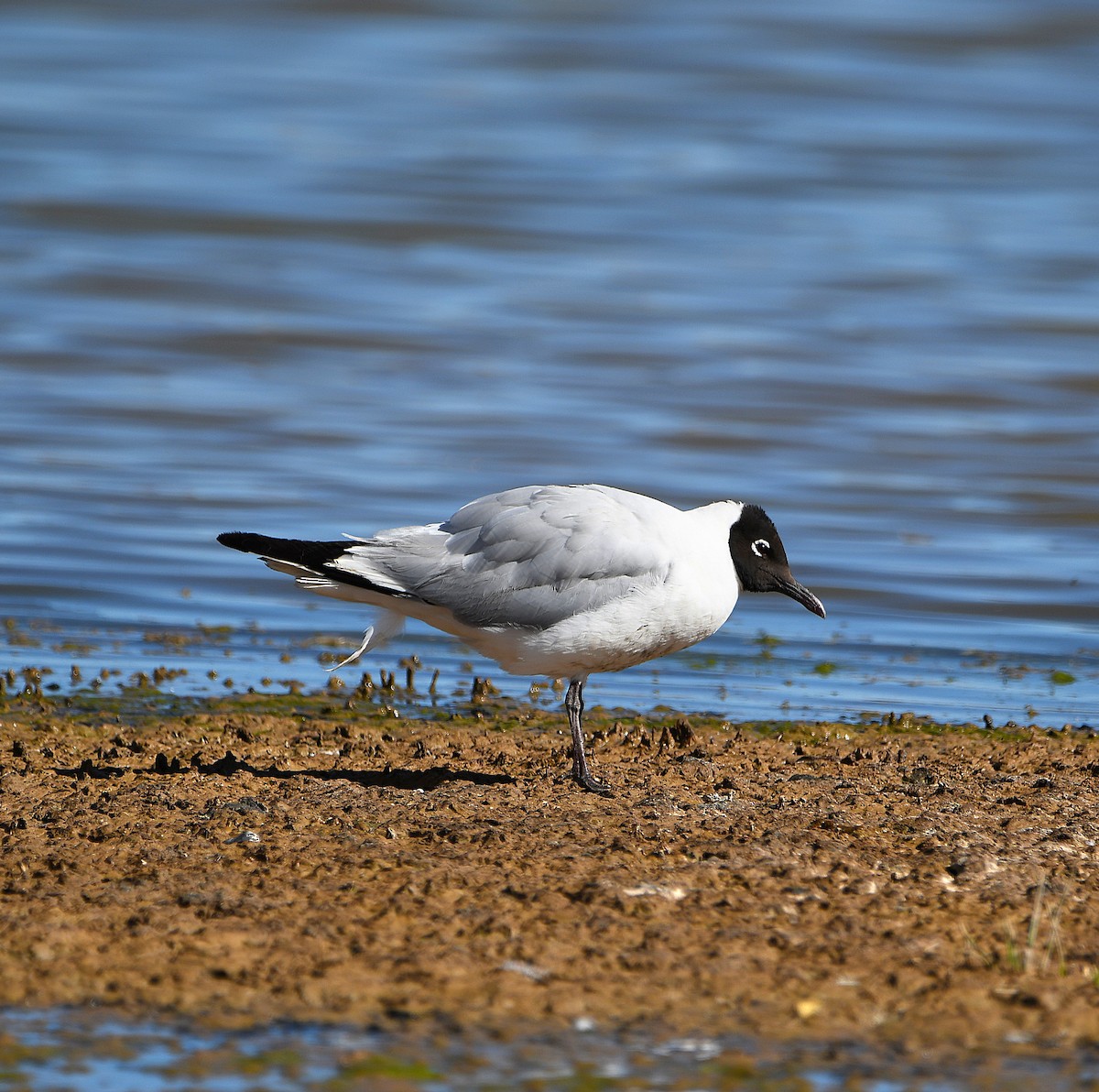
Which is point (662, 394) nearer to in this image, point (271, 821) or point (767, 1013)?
point (271, 821)

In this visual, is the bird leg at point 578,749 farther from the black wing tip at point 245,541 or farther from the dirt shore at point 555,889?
the black wing tip at point 245,541

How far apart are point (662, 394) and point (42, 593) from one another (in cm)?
664

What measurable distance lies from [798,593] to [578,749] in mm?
1327

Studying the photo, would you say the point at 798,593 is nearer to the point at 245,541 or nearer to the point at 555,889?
the point at 245,541

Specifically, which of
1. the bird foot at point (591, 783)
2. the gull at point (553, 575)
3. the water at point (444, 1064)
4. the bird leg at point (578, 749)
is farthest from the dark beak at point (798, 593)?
the water at point (444, 1064)

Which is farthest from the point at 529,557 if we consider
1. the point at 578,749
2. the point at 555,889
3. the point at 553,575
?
the point at 555,889

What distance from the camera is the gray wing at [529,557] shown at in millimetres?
6590

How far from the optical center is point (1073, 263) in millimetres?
19547

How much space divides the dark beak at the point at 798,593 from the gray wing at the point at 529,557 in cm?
76

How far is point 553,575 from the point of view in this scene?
6.64 metres

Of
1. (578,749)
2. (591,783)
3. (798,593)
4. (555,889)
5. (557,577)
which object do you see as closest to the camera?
(555,889)

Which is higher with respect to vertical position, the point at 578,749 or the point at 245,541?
the point at 245,541

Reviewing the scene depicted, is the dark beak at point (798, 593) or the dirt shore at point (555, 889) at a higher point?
the dark beak at point (798, 593)

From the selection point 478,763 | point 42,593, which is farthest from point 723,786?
point 42,593
